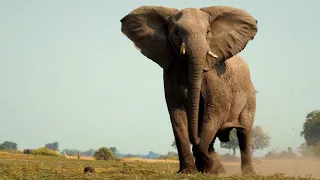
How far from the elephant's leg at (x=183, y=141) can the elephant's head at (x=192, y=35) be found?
21cm

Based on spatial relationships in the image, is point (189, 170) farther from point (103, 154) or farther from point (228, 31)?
point (103, 154)

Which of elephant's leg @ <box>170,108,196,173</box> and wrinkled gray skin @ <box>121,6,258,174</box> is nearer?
wrinkled gray skin @ <box>121,6,258,174</box>

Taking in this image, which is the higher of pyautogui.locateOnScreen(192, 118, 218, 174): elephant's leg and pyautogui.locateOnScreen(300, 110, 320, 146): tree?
pyautogui.locateOnScreen(300, 110, 320, 146): tree

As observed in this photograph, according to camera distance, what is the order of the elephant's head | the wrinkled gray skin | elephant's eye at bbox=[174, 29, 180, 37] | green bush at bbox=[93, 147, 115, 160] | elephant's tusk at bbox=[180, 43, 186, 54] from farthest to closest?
1. green bush at bbox=[93, 147, 115, 160]
2. elephant's eye at bbox=[174, 29, 180, 37]
3. the wrinkled gray skin
4. the elephant's head
5. elephant's tusk at bbox=[180, 43, 186, 54]

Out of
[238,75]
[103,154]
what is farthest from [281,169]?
[103,154]

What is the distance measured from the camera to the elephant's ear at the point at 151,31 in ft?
52.4

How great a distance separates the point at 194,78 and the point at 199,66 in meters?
0.35

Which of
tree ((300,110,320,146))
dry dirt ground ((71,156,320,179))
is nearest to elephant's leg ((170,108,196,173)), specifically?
dry dirt ground ((71,156,320,179))

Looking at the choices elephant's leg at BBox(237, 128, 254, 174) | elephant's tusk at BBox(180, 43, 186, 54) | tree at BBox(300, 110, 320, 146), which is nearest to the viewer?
elephant's tusk at BBox(180, 43, 186, 54)

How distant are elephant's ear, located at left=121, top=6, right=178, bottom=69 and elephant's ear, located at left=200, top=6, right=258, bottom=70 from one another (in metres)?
1.19

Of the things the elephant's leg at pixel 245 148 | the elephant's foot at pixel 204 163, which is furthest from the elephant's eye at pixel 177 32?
the elephant's leg at pixel 245 148

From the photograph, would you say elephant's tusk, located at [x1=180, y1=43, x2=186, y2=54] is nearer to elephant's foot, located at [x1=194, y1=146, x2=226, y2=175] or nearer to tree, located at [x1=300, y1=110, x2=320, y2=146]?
elephant's foot, located at [x1=194, y1=146, x2=226, y2=175]

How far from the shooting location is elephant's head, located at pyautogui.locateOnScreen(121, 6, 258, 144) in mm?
14672

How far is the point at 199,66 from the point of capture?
1466cm
